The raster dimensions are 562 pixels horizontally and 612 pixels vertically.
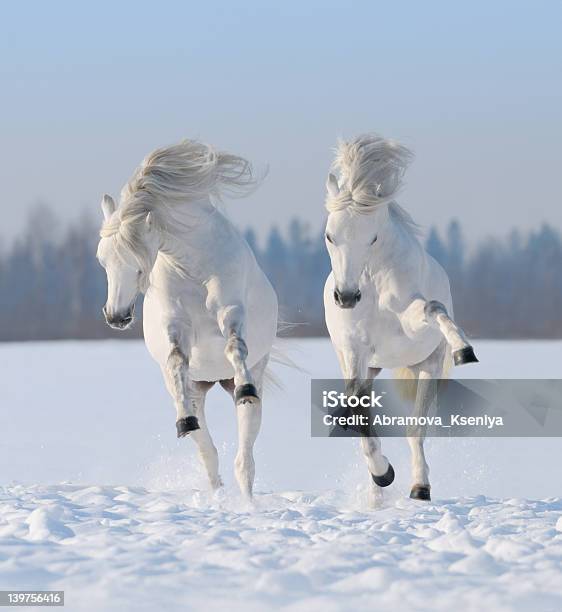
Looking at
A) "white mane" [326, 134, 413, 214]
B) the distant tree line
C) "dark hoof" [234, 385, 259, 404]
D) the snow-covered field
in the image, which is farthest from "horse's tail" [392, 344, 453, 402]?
the distant tree line

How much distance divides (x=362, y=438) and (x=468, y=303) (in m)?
38.0

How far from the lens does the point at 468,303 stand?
145ft

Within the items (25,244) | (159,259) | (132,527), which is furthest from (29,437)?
(25,244)

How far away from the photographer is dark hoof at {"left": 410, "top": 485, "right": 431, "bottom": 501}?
23.3 feet

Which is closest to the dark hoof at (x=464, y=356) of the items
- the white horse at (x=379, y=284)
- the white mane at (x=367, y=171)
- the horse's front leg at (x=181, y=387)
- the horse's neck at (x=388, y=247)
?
the white horse at (x=379, y=284)

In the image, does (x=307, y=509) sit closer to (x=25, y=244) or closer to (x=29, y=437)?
(x=29, y=437)

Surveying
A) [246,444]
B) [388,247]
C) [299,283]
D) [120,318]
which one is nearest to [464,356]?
[388,247]

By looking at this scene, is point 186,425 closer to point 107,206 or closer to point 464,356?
point 107,206

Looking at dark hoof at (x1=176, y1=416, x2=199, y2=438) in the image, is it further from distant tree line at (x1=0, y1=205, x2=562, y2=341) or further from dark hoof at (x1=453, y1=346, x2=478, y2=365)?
distant tree line at (x1=0, y1=205, x2=562, y2=341)

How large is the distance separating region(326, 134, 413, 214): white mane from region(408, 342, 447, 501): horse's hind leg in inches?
52.1

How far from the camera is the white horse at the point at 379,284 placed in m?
6.48

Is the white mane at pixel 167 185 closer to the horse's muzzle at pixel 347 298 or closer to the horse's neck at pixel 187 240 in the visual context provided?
the horse's neck at pixel 187 240

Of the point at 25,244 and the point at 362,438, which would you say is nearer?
the point at 362,438

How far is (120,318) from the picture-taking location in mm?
6297
